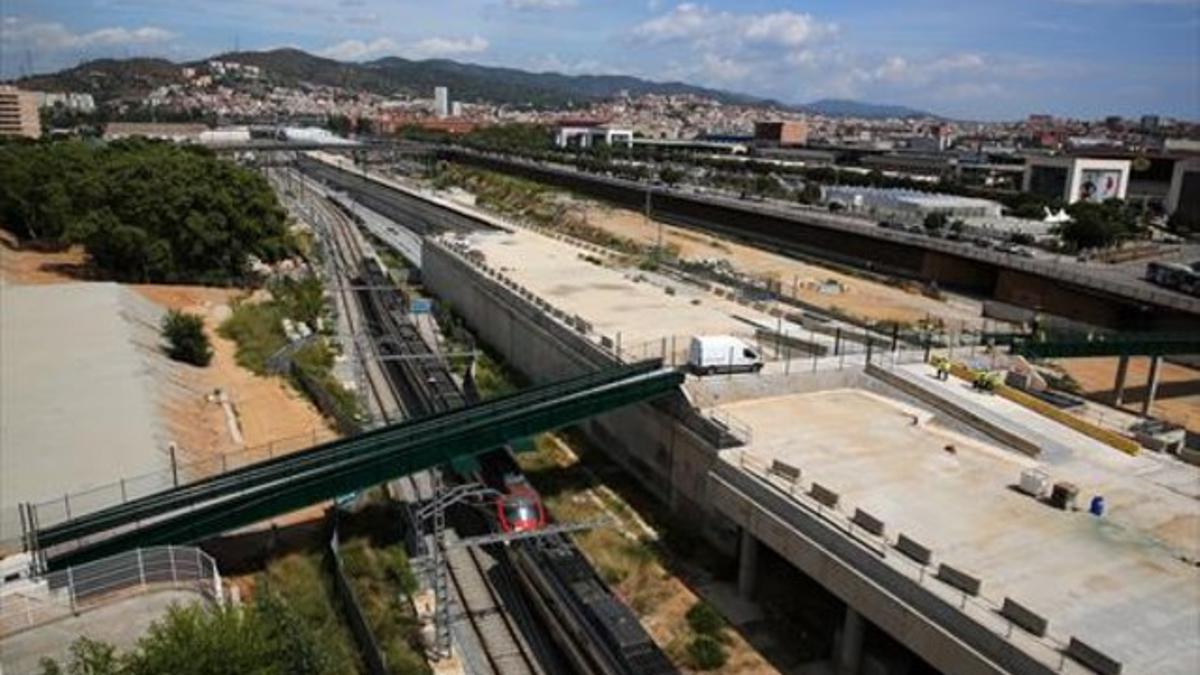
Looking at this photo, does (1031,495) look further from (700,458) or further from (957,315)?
(957,315)

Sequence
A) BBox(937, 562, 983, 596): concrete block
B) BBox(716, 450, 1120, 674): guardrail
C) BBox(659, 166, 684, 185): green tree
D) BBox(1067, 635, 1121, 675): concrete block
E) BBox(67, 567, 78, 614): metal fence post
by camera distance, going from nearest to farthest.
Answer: BBox(1067, 635, 1121, 675): concrete block < BBox(716, 450, 1120, 674): guardrail < BBox(937, 562, 983, 596): concrete block < BBox(67, 567, 78, 614): metal fence post < BBox(659, 166, 684, 185): green tree

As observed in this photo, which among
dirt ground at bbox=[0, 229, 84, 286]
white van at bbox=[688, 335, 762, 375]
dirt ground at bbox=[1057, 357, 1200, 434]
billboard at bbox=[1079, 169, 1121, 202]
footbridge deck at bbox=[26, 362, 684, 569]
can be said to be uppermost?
billboard at bbox=[1079, 169, 1121, 202]

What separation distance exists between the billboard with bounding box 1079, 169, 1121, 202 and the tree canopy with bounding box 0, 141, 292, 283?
10433cm

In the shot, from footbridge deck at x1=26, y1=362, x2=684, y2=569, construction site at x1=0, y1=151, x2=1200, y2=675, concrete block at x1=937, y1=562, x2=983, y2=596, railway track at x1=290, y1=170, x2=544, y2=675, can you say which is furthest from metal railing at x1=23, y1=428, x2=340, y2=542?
concrete block at x1=937, y1=562, x2=983, y2=596

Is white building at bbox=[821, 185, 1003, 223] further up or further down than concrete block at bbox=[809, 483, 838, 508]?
further up

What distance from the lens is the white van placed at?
115 ft

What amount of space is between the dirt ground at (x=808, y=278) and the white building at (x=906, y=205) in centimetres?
1951

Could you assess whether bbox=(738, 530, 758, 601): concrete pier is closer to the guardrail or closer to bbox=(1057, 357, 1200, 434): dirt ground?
the guardrail

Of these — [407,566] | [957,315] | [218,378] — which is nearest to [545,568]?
[407,566]

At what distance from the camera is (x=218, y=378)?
47.0m

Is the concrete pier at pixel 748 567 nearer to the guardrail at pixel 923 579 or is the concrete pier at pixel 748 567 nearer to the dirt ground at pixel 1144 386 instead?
the guardrail at pixel 923 579

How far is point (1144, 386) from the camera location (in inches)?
2088

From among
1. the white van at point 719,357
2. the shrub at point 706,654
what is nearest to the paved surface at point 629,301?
the white van at point 719,357

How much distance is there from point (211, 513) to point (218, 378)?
23.4 meters
